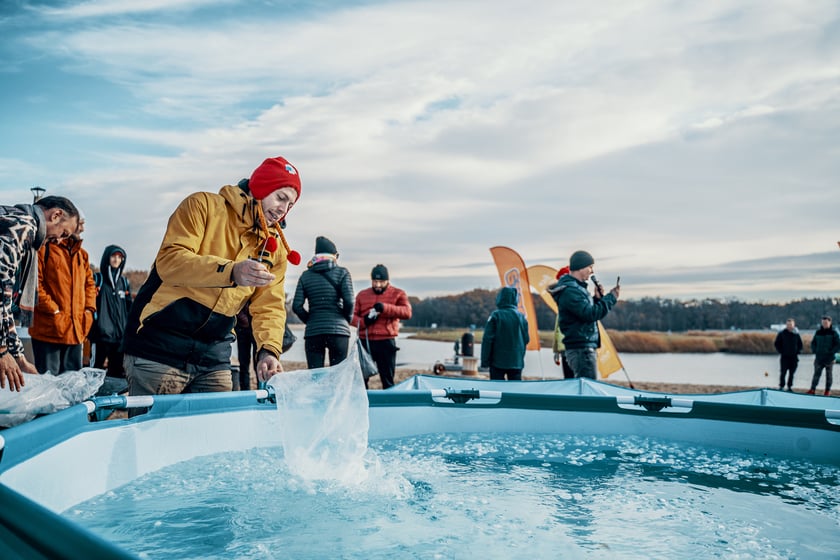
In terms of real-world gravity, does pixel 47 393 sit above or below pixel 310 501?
above

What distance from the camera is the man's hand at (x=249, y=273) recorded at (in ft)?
8.17

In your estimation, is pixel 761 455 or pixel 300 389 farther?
pixel 761 455

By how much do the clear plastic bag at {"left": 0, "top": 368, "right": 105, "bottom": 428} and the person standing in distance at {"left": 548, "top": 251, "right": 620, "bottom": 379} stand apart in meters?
3.71

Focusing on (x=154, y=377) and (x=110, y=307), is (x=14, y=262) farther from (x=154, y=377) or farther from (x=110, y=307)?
(x=110, y=307)

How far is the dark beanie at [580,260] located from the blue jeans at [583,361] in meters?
0.76

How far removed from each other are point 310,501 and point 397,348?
4.71 m

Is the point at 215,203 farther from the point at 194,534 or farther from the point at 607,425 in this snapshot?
the point at 607,425

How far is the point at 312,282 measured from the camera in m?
6.18

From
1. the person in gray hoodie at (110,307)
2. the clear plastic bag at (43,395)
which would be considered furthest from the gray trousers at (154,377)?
the person in gray hoodie at (110,307)

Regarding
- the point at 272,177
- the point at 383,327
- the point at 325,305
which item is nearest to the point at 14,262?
the point at 272,177

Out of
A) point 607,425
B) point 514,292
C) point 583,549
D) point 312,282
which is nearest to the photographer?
point 583,549

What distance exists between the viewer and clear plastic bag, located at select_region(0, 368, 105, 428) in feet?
8.73

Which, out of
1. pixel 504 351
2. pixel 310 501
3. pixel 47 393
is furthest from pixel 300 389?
pixel 504 351

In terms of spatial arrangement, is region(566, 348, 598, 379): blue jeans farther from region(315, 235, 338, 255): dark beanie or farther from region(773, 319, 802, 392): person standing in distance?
region(773, 319, 802, 392): person standing in distance
